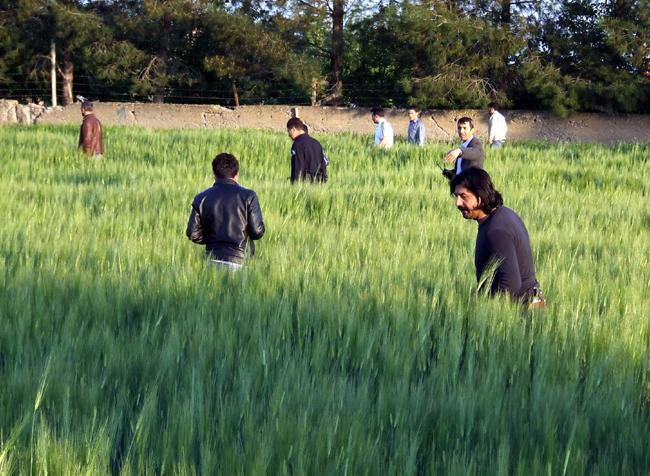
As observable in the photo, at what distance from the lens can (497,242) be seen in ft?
13.7

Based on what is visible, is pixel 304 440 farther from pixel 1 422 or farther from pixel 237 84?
pixel 237 84

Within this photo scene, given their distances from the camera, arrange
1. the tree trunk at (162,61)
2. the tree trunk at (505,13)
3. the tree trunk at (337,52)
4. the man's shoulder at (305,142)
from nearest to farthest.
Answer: the man's shoulder at (305,142) → the tree trunk at (505,13) → the tree trunk at (337,52) → the tree trunk at (162,61)

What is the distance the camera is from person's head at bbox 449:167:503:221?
4.22 meters

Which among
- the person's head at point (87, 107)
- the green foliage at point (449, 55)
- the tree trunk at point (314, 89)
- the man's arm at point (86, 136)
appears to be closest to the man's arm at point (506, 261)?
the person's head at point (87, 107)

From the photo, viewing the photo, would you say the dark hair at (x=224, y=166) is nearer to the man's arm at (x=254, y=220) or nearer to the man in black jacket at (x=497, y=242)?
the man's arm at (x=254, y=220)

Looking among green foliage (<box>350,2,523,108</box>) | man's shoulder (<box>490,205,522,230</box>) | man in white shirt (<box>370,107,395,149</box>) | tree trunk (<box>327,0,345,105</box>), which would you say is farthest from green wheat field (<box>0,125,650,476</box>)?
tree trunk (<box>327,0,345,105</box>)

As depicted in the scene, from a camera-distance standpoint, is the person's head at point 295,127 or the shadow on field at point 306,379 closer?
the shadow on field at point 306,379

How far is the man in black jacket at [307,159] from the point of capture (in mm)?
9602

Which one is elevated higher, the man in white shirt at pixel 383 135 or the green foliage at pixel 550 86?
the green foliage at pixel 550 86

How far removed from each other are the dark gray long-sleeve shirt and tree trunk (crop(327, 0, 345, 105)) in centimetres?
2509

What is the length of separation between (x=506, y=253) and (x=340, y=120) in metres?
21.8

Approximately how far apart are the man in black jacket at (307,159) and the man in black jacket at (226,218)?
13.7ft

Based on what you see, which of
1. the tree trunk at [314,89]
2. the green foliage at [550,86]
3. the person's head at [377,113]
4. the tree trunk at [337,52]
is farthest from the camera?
the tree trunk at [337,52]

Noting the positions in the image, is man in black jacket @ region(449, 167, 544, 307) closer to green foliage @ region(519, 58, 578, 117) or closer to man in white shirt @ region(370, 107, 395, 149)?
man in white shirt @ region(370, 107, 395, 149)
